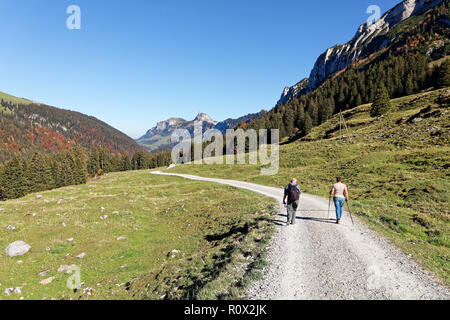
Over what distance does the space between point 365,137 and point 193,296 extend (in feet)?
186

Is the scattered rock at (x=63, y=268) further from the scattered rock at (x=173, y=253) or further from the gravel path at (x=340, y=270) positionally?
the gravel path at (x=340, y=270)

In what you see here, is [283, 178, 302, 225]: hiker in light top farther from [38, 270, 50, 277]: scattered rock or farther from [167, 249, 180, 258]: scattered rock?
[38, 270, 50, 277]: scattered rock

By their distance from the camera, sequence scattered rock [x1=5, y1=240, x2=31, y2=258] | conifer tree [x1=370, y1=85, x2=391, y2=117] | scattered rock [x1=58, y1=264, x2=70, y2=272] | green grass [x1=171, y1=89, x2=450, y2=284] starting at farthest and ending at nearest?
conifer tree [x1=370, y1=85, x2=391, y2=117], scattered rock [x1=5, y1=240, x2=31, y2=258], scattered rock [x1=58, y1=264, x2=70, y2=272], green grass [x1=171, y1=89, x2=450, y2=284]

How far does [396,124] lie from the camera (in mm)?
51688

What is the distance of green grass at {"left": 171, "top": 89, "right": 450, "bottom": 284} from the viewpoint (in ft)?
35.8

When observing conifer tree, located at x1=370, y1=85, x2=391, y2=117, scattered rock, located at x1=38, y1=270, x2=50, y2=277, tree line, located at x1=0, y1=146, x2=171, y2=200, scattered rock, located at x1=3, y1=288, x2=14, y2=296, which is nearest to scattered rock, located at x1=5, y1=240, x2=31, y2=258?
scattered rock, located at x1=38, y1=270, x2=50, y2=277

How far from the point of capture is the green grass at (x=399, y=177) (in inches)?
429

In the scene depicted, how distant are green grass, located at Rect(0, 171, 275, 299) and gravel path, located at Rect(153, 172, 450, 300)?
1.08m

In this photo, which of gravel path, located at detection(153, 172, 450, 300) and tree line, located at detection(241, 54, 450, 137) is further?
tree line, located at detection(241, 54, 450, 137)

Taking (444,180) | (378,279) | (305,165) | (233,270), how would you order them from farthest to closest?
(305,165) < (444,180) < (233,270) < (378,279)

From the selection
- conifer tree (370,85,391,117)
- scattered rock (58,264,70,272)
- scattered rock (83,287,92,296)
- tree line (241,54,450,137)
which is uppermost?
tree line (241,54,450,137)

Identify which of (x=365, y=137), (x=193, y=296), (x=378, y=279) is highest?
(x=365, y=137)
